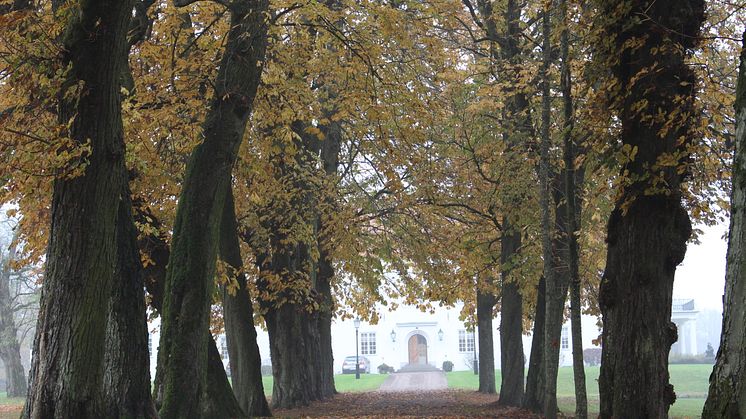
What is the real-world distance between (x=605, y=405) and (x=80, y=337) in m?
5.53

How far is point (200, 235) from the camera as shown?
11625mm

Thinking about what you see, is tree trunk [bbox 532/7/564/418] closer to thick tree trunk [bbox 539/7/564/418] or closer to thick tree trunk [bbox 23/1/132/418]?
thick tree trunk [bbox 539/7/564/418]

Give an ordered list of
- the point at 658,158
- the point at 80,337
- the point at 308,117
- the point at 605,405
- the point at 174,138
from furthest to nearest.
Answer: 1. the point at 308,117
2. the point at 174,138
3. the point at 605,405
4. the point at 658,158
5. the point at 80,337

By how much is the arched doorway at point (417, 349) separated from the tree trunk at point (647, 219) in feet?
232

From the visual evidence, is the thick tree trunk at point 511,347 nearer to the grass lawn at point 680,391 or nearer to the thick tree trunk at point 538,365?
the thick tree trunk at point 538,365

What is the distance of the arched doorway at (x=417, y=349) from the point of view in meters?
79.1

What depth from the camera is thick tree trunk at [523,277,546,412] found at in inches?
745

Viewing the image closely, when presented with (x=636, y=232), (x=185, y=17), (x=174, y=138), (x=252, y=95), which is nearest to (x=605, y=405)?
(x=636, y=232)

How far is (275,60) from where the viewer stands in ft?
55.7

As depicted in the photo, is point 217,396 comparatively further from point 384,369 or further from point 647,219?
point 384,369

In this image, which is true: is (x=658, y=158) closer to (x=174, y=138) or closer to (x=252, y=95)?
(x=252, y=95)

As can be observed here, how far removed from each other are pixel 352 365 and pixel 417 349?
32.6 ft

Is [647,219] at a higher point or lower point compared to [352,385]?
higher

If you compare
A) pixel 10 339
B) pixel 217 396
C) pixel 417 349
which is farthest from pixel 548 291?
pixel 417 349
